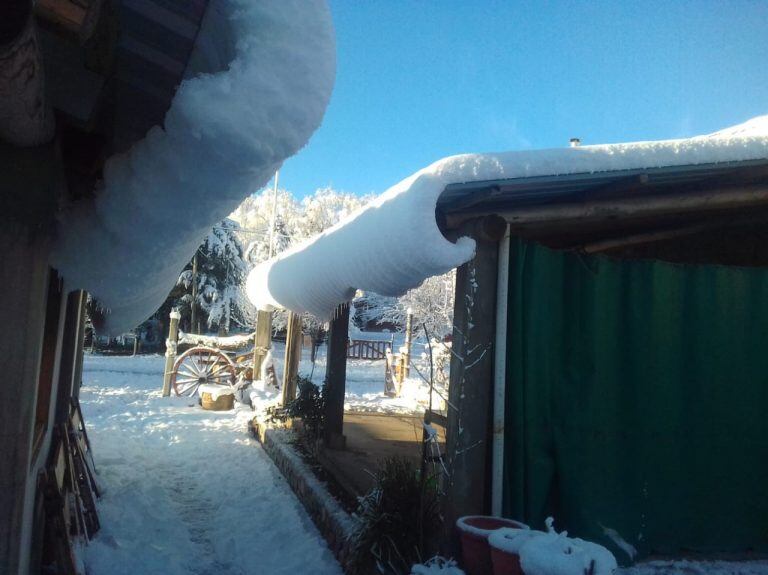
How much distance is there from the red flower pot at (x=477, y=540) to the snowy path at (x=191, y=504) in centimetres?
117

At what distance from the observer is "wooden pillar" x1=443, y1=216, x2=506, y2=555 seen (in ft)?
11.4

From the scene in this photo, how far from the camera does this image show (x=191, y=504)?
5648mm

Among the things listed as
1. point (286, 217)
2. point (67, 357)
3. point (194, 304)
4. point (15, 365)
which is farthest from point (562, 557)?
point (286, 217)

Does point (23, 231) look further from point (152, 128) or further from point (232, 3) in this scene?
point (232, 3)

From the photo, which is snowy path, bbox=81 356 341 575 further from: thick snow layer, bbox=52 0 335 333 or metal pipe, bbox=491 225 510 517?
thick snow layer, bbox=52 0 335 333

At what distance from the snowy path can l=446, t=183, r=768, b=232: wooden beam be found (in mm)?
2685

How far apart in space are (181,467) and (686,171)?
6.18 meters

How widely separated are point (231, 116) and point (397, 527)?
295 centimetres

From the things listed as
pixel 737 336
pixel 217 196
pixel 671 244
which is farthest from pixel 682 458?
pixel 217 196

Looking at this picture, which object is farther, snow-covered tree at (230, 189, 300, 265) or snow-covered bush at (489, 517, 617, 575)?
snow-covered tree at (230, 189, 300, 265)

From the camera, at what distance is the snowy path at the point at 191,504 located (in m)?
4.17

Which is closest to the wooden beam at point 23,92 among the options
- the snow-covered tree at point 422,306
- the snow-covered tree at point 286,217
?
the snow-covered tree at point 422,306

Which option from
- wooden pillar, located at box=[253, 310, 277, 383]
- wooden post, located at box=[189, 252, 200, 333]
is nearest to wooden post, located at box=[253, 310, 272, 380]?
wooden pillar, located at box=[253, 310, 277, 383]

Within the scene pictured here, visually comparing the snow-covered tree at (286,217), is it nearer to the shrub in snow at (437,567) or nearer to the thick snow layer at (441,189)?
the thick snow layer at (441,189)
